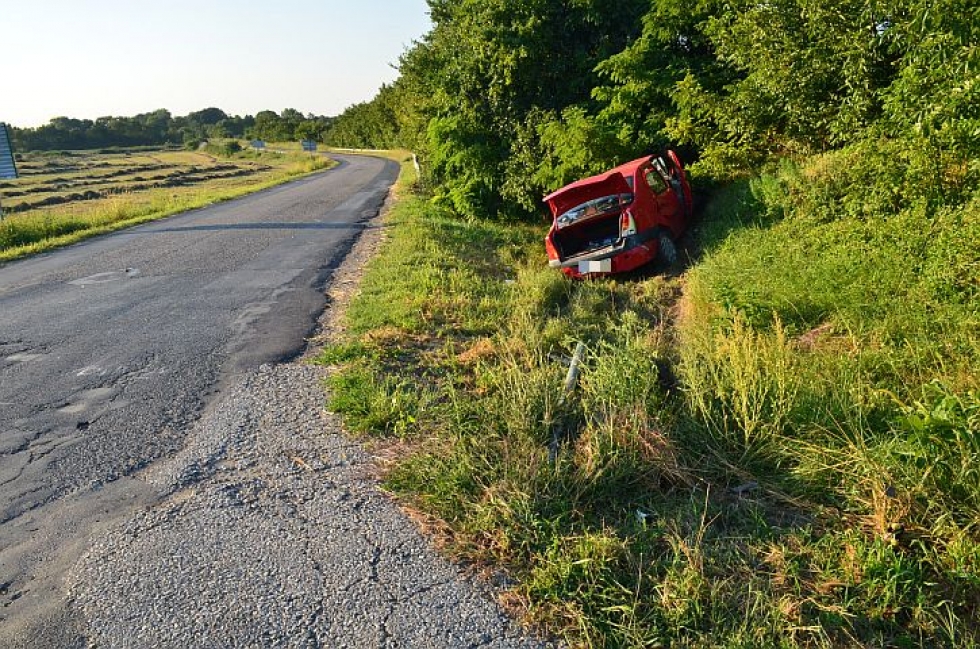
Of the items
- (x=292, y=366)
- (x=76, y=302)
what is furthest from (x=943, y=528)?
(x=76, y=302)

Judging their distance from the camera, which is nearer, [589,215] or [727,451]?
[727,451]

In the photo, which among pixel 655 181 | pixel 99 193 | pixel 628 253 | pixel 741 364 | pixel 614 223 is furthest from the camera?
pixel 99 193

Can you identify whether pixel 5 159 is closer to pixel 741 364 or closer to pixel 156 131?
pixel 741 364

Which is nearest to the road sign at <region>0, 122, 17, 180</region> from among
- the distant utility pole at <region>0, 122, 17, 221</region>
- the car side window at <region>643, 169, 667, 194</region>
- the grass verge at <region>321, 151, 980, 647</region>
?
the distant utility pole at <region>0, 122, 17, 221</region>

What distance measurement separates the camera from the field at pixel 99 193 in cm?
1583

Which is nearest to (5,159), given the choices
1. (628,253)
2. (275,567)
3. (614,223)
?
(614,223)

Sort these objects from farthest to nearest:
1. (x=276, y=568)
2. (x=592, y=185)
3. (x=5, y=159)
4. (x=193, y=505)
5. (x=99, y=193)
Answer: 1. (x=99, y=193)
2. (x=5, y=159)
3. (x=592, y=185)
4. (x=193, y=505)
5. (x=276, y=568)

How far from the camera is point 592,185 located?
31.5ft

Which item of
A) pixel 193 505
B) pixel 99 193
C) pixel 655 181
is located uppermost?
pixel 655 181

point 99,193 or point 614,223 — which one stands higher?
point 614,223

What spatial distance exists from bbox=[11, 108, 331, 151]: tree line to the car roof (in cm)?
9571

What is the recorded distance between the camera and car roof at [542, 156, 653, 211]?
31.2 ft

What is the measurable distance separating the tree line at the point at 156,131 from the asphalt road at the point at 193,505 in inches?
3778

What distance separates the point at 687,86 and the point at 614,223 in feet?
9.87
